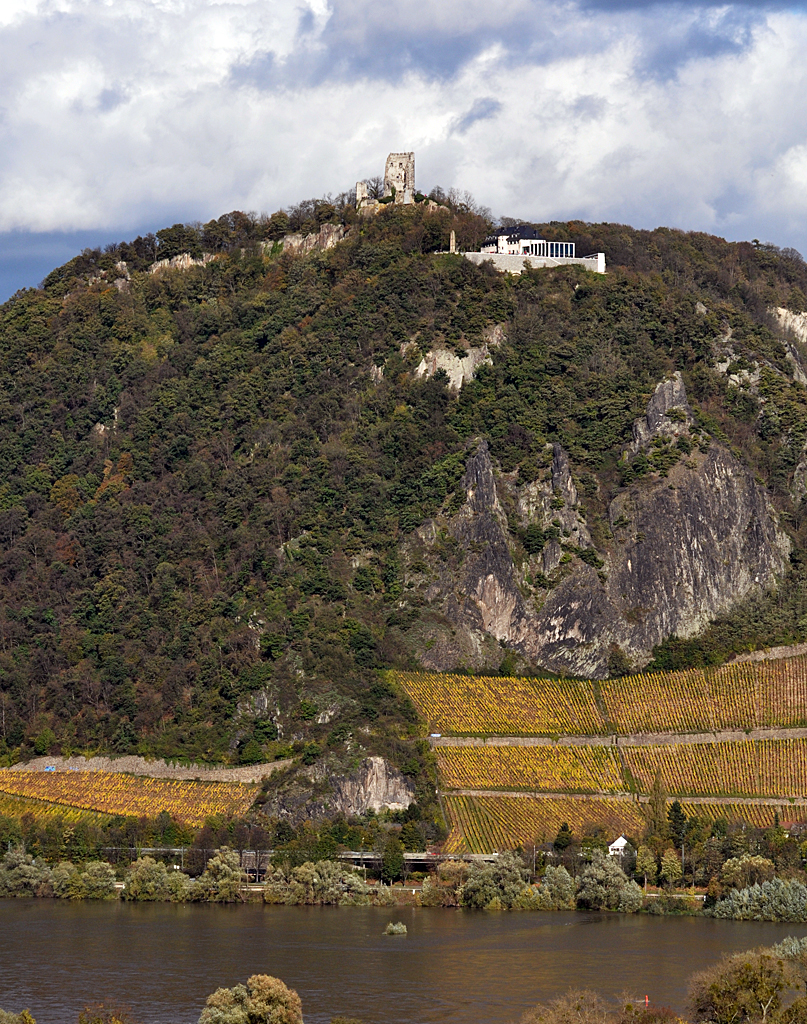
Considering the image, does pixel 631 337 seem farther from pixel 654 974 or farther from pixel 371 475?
pixel 654 974

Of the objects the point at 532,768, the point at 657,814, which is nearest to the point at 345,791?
the point at 532,768

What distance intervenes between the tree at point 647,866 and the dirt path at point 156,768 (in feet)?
87.6

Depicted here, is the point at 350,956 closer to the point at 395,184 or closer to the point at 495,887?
the point at 495,887

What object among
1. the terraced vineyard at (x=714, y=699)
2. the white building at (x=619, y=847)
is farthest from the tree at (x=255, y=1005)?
the terraced vineyard at (x=714, y=699)

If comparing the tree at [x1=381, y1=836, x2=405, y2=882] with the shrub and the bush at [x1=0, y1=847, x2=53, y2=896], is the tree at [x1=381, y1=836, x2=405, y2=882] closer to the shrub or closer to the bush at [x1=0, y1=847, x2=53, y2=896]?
the bush at [x1=0, y1=847, x2=53, y2=896]

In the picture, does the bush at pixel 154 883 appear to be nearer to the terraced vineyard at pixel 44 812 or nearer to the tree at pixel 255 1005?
the terraced vineyard at pixel 44 812

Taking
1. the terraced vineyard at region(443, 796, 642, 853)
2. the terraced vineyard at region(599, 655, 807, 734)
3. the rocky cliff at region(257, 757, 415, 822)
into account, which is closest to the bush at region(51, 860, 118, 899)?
the rocky cliff at region(257, 757, 415, 822)

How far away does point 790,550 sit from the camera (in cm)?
14262

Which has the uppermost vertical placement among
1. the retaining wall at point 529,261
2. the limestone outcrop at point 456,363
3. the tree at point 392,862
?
the retaining wall at point 529,261

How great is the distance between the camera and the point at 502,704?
407 ft

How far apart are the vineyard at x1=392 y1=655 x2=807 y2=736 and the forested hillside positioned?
266 centimetres

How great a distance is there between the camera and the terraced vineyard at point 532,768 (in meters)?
115

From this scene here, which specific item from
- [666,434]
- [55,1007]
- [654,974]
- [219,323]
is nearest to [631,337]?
[666,434]

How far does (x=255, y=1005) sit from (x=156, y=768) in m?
59.2
